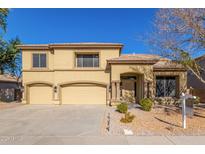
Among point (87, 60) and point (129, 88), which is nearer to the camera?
point (87, 60)

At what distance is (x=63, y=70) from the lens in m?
20.0

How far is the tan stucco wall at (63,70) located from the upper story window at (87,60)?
0.51 metres

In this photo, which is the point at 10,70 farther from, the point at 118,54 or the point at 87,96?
the point at 118,54

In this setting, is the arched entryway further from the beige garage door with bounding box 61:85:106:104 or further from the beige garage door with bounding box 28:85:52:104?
the beige garage door with bounding box 28:85:52:104

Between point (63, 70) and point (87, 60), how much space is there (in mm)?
2752

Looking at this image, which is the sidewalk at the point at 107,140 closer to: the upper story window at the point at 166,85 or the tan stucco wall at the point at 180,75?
the tan stucco wall at the point at 180,75

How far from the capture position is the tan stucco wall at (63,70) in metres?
19.9

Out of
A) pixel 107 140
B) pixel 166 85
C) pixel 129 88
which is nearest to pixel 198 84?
pixel 166 85

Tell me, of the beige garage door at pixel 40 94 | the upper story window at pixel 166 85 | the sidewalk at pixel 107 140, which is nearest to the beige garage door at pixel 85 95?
the beige garage door at pixel 40 94

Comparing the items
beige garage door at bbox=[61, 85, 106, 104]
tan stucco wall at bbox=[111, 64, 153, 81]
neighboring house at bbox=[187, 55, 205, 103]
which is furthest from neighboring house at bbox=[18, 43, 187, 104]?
neighboring house at bbox=[187, 55, 205, 103]

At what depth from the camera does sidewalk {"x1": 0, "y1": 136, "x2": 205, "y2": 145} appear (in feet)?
22.1

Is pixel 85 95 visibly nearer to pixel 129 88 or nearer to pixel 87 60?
pixel 87 60
